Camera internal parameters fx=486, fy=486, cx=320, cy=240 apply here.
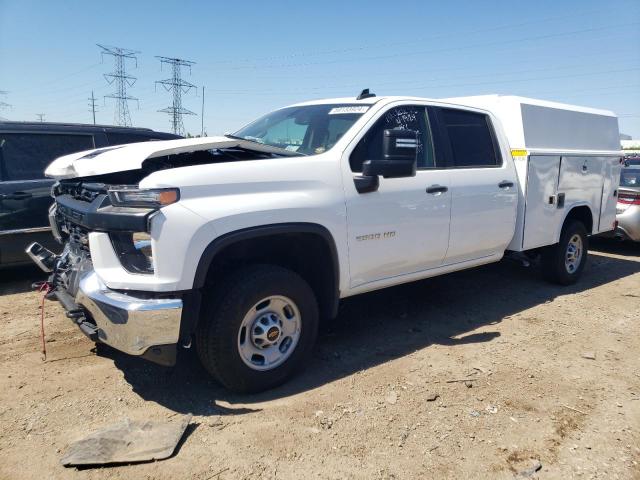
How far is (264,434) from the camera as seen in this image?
9.43 feet

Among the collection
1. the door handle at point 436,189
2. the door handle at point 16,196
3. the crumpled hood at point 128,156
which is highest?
the crumpled hood at point 128,156

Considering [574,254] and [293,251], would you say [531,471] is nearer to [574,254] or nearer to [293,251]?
[293,251]

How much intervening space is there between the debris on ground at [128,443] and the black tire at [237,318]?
389 millimetres

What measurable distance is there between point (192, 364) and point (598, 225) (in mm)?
5590

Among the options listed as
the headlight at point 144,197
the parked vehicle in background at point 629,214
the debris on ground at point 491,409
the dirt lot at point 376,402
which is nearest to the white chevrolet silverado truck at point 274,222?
the headlight at point 144,197

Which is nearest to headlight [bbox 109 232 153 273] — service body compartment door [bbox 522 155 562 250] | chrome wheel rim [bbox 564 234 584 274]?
service body compartment door [bbox 522 155 562 250]

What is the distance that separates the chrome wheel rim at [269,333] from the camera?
3.18 meters

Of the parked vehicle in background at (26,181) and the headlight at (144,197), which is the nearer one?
the headlight at (144,197)

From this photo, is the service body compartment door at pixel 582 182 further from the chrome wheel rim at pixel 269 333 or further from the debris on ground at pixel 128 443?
the debris on ground at pixel 128 443

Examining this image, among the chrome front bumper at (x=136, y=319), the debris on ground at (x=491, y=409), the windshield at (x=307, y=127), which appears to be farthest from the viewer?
the windshield at (x=307, y=127)

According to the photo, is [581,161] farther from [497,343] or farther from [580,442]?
[580,442]

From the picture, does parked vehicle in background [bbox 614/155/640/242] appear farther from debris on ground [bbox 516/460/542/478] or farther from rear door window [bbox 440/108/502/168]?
debris on ground [bbox 516/460/542/478]

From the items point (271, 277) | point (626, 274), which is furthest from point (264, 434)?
point (626, 274)

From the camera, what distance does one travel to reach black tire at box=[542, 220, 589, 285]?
5.97 metres
